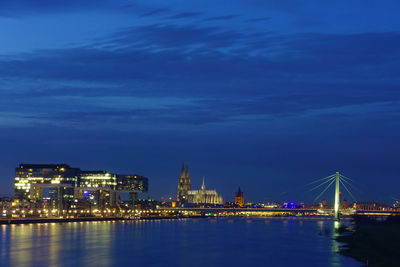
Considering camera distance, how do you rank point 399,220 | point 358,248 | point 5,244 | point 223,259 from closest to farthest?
point 223,259 → point 358,248 → point 5,244 → point 399,220

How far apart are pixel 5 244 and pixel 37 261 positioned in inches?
1007

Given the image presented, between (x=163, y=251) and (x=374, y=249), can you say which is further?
(x=163, y=251)

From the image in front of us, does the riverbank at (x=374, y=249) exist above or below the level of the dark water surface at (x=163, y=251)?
above

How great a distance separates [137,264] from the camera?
288 feet

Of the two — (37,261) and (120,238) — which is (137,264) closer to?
(37,261)

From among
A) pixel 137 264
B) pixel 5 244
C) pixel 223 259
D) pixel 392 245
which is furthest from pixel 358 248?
pixel 5 244

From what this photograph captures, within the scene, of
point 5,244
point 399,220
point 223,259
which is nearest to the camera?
point 223,259

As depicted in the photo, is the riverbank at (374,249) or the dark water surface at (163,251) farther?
the dark water surface at (163,251)

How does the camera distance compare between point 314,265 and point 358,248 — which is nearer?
point 314,265

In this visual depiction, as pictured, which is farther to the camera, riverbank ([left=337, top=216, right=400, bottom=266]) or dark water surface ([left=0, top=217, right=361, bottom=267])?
dark water surface ([left=0, top=217, right=361, bottom=267])

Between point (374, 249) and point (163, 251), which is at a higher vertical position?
point (374, 249)

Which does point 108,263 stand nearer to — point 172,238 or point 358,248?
point 358,248

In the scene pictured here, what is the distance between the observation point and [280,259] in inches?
3841

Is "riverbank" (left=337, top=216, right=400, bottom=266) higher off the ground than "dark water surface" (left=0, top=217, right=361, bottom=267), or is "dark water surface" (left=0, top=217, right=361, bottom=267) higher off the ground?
"riverbank" (left=337, top=216, right=400, bottom=266)
